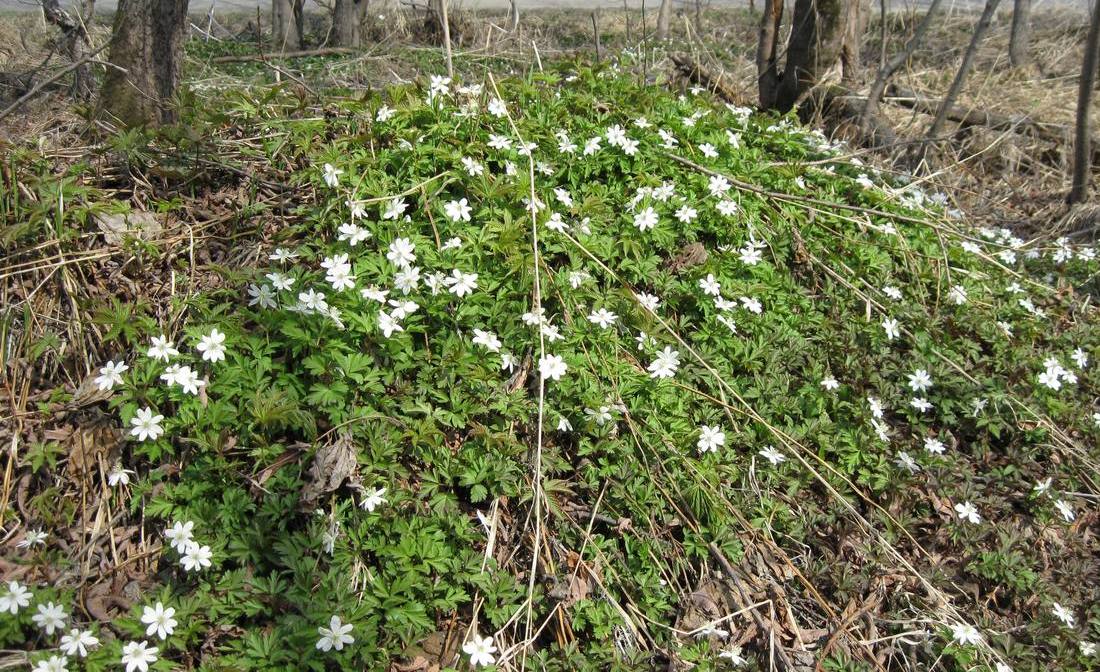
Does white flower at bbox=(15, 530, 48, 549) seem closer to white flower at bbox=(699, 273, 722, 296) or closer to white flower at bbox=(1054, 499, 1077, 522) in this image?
white flower at bbox=(699, 273, 722, 296)

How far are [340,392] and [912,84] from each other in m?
7.16

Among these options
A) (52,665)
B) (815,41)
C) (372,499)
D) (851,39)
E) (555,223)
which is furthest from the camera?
(851,39)

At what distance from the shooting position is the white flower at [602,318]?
10.5ft

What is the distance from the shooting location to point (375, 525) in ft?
8.58

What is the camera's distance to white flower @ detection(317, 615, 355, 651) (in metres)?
2.29

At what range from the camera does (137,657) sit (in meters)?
2.24

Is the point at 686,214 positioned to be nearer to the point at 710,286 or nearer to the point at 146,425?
the point at 710,286

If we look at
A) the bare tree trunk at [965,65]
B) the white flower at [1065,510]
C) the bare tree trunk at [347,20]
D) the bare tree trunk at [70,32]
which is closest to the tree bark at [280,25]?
the bare tree trunk at [347,20]

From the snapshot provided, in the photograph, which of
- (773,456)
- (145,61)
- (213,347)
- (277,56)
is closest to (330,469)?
(213,347)

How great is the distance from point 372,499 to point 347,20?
9.80 m

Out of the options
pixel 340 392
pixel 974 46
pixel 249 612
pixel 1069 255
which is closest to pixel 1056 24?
pixel 974 46

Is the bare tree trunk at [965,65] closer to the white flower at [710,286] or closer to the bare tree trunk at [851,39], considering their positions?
the bare tree trunk at [851,39]

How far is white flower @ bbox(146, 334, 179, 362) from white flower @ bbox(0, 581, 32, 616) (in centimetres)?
83

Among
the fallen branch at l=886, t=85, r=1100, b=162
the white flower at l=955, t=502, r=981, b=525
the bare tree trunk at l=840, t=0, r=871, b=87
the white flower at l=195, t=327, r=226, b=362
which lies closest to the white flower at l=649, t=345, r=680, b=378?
the white flower at l=955, t=502, r=981, b=525
